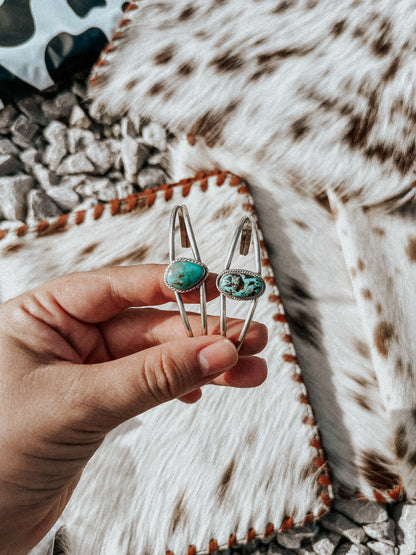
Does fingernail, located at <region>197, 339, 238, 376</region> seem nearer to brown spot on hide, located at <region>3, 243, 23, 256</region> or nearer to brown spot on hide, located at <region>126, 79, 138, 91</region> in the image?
brown spot on hide, located at <region>3, 243, 23, 256</region>

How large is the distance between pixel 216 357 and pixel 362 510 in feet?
2.70

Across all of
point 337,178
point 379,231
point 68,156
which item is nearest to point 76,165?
point 68,156

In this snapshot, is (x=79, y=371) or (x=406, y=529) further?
(x=406, y=529)

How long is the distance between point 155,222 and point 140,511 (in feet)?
2.47

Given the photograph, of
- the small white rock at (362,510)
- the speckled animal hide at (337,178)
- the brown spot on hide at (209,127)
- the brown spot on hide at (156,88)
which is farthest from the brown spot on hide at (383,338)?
the brown spot on hide at (156,88)

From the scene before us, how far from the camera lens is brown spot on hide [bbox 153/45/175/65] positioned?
1.42m

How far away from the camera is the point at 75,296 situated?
1.06 m

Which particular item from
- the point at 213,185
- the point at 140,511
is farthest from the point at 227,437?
the point at 213,185

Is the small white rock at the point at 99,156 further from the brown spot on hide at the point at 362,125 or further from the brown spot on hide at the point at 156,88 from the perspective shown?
the brown spot on hide at the point at 362,125

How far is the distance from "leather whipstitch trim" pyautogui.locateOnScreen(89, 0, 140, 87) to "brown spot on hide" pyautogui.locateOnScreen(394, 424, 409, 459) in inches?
49.5

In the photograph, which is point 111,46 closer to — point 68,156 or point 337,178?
point 68,156

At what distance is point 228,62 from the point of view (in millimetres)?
1370

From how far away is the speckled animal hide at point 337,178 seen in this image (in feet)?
4.22

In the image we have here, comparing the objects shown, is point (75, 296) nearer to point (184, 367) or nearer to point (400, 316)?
point (184, 367)
